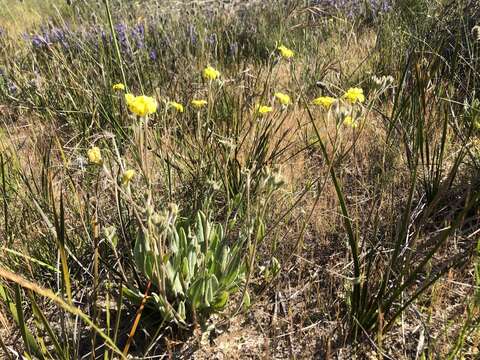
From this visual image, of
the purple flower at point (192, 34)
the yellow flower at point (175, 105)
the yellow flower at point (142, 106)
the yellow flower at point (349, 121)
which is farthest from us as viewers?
the purple flower at point (192, 34)

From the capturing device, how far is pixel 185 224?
161cm

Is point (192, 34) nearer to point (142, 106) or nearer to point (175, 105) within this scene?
point (175, 105)

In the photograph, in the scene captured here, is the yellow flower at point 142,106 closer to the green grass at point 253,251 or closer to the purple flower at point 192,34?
the green grass at point 253,251

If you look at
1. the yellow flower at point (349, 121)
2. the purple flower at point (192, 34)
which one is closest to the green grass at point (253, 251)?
the yellow flower at point (349, 121)

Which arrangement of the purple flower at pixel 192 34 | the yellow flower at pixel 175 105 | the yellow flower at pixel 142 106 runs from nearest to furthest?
the yellow flower at pixel 142 106 → the yellow flower at pixel 175 105 → the purple flower at pixel 192 34

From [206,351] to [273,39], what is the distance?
3557mm

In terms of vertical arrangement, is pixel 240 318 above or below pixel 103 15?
below

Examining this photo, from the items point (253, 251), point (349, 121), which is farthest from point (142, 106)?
point (349, 121)

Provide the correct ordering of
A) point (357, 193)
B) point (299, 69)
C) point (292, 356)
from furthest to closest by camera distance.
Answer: point (299, 69)
point (357, 193)
point (292, 356)

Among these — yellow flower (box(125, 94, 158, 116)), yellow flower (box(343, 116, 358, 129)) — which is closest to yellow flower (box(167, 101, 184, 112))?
yellow flower (box(125, 94, 158, 116))

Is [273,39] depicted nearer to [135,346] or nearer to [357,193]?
[357,193]

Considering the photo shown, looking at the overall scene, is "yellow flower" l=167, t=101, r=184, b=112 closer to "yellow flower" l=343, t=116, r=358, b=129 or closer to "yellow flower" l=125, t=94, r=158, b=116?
"yellow flower" l=125, t=94, r=158, b=116

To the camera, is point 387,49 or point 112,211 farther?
point 387,49

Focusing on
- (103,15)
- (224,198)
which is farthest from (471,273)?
(103,15)
